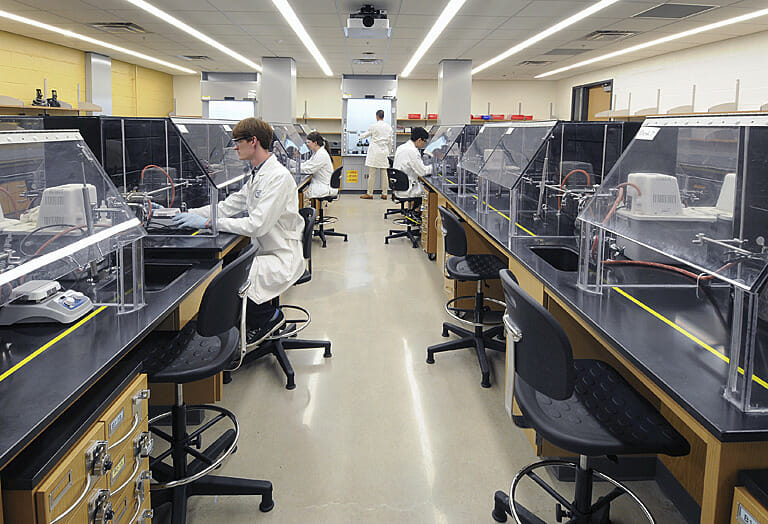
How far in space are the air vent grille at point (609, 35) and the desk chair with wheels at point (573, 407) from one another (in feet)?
22.5

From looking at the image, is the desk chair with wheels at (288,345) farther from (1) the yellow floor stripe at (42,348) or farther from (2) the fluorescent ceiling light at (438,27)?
(2) the fluorescent ceiling light at (438,27)

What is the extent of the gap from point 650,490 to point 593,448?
37.2 inches

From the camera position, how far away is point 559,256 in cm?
296

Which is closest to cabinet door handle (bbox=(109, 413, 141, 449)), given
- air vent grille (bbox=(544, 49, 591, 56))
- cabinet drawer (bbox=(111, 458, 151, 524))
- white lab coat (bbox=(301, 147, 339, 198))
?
cabinet drawer (bbox=(111, 458, 151, 524))

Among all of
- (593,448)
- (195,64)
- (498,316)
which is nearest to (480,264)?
(498,316)

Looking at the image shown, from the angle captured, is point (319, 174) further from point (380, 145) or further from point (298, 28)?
point (380, 145)

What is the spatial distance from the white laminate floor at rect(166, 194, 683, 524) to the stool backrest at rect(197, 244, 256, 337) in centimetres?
66

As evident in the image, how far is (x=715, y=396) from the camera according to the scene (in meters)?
1.32

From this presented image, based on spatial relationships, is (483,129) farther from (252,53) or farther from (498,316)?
(252,53)

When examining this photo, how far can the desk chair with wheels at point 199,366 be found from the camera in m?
1.87

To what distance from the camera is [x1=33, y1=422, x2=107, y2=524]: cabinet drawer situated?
A: 3.68 ft

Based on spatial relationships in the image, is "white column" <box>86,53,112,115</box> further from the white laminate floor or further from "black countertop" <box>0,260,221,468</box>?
"black countertop" <box>0,260,221,468</box>

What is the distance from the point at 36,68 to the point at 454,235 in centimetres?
857

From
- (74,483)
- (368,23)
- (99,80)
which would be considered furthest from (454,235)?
(99,80)
